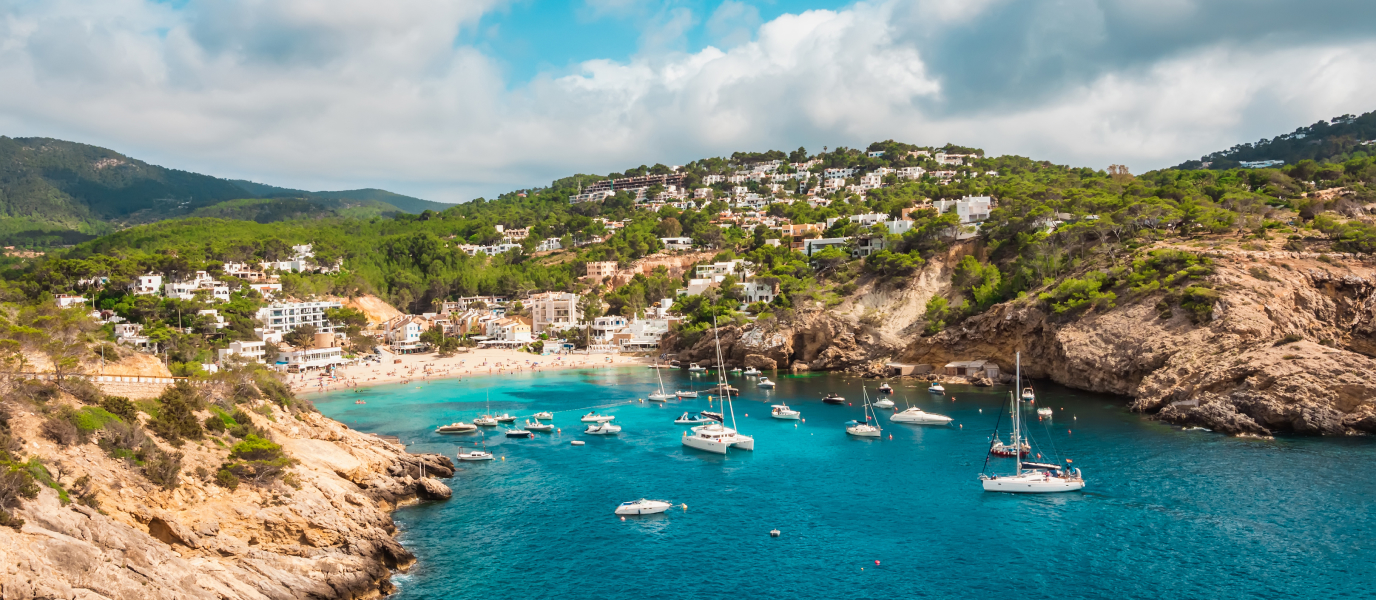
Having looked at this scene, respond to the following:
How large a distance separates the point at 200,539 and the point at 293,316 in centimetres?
6715

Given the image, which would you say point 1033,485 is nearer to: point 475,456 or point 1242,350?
point 1242,350

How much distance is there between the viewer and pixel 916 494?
31.7 meters

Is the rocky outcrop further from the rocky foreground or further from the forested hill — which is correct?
the forested hill

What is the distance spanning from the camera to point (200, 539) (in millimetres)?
21625

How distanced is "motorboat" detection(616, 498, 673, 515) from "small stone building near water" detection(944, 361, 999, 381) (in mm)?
38187

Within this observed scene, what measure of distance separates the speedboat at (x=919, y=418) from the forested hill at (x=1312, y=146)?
91851 millimetres

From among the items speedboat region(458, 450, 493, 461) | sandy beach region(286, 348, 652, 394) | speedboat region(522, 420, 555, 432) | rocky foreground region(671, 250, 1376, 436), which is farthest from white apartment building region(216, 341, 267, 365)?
rocky foreground region(671, 250, 1376, 436)

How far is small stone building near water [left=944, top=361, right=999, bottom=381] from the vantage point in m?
60.6

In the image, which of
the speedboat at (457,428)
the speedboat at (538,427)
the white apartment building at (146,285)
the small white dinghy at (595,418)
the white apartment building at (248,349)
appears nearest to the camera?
the speedboat at (457,428)

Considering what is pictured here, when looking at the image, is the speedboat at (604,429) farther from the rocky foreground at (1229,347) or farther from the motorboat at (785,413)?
the rocky foreground at (1229,347)

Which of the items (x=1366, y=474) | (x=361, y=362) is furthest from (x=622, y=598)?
(x=361, y=362)

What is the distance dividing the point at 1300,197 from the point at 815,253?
44170mm

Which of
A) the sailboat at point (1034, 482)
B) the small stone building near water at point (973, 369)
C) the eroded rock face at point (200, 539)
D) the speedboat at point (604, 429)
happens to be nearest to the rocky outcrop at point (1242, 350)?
the small stone building near water at point (973, 369)

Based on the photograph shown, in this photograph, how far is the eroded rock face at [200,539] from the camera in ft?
55.8
